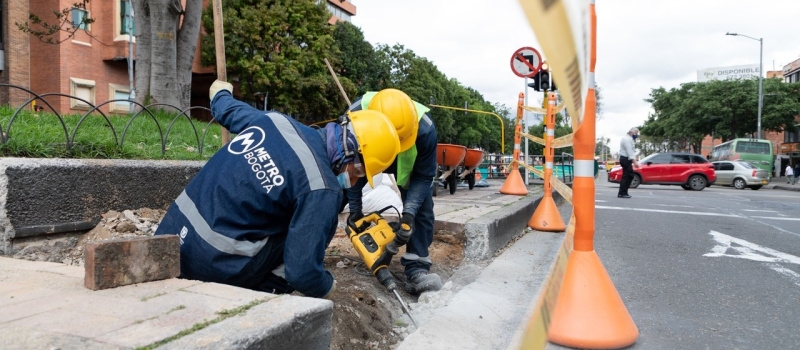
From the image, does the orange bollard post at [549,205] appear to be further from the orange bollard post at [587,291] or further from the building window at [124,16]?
the building window at [124,16]

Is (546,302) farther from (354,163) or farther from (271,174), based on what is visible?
(271,174)

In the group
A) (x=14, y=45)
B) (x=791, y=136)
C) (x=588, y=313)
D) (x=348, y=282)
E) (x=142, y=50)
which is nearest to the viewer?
(x=588, y=313)

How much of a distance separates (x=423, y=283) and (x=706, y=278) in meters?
2.15

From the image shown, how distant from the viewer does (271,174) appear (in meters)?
1.98

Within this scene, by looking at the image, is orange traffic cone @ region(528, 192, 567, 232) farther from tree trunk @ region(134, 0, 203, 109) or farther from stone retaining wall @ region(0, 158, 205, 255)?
tree trunk @ region(134, 0, 203, 109)

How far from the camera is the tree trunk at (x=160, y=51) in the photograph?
7145 mm

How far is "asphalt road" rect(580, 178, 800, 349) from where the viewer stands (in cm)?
245

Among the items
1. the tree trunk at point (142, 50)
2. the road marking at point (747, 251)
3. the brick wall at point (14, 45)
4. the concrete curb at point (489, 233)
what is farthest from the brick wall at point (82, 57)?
the road marking at point (747, 251)

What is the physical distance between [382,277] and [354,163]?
1.18 meters

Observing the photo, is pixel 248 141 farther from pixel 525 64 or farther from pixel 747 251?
pixel 525 64

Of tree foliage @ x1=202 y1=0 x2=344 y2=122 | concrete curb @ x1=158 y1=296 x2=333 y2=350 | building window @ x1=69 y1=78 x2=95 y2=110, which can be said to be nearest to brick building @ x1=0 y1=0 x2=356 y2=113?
building window @ x1=69 y1=78 x2=95 y2=110

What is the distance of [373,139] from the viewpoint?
7.44 ft

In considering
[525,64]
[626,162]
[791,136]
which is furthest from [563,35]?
[791,136]

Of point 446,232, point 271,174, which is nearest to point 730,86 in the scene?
point 446,232
